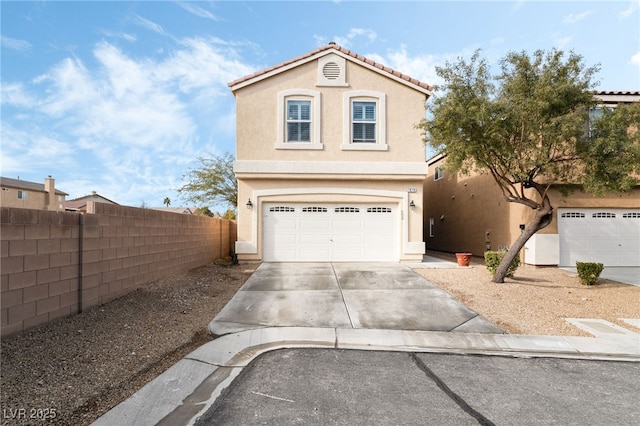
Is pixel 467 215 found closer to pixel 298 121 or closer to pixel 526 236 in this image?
pixel 526 236

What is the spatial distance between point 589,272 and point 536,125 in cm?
456

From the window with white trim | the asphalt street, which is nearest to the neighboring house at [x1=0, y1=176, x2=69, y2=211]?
the window with white trim

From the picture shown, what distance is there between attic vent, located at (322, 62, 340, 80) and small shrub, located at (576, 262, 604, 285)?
10329mm

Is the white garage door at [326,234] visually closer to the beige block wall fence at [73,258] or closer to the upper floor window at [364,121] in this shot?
the upper floor window at [364,121]

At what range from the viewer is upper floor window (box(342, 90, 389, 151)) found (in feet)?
42.4

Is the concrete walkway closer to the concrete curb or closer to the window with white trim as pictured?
the concrete curb

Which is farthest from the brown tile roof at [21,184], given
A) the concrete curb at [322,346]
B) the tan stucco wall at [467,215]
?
the concrete curb at [322,346]

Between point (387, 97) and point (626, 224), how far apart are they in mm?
10427

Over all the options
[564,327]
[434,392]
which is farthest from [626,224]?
[434,392]

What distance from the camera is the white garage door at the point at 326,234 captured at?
42.4 ft

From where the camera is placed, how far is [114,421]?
3.13 meters

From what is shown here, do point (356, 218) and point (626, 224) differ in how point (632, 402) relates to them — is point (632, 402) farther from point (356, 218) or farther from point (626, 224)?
point (626, 224)

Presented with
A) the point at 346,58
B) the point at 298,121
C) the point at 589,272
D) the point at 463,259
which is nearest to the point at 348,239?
the point at 463,259

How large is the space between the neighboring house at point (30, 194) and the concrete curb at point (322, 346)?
41.9 metres
